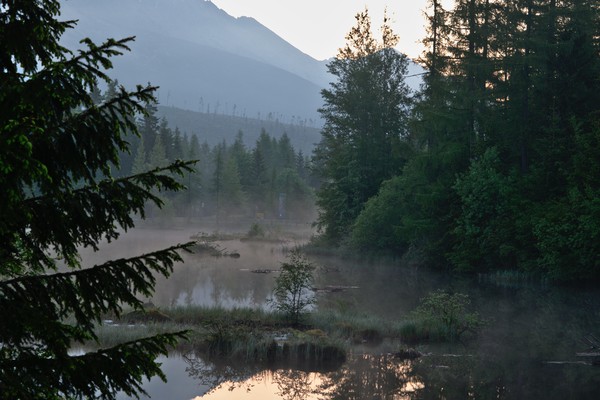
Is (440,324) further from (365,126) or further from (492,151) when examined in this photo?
(365,126)

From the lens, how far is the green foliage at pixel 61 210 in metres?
4.87

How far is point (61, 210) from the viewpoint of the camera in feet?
17.4

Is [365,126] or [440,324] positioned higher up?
[365,126]

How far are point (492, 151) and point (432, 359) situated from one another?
957 inches

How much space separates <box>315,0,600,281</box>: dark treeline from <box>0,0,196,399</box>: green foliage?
3301 cm

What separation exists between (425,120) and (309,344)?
31.3 m

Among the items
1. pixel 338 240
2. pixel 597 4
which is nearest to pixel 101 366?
pixel 597 4

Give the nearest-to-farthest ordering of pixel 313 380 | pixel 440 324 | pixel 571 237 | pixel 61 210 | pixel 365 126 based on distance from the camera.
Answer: pixel 61 210 < pixel 313 380 < pixel 440 324 < pixel 571 237 < pixel 365 126

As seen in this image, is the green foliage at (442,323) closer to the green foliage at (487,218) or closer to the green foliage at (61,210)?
the green foliage at (487,218)

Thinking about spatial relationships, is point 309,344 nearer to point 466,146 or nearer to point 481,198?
point 481,198

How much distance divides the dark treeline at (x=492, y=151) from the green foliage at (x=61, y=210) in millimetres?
33007

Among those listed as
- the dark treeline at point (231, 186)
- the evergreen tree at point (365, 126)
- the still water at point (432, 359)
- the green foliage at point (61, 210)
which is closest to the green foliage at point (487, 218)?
the still water at point (432, 359)

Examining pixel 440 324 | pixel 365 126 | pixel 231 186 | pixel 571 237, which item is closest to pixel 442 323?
pixel 440 324

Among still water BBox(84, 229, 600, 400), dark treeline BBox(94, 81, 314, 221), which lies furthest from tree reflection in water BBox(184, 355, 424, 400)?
dark treeline BBox(94, 81, 314, 221)
